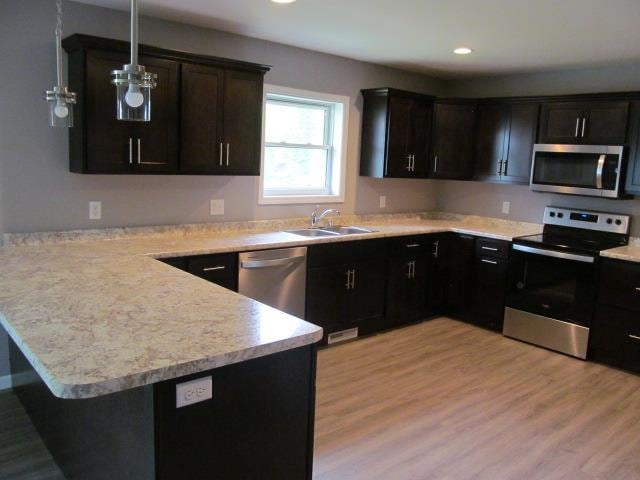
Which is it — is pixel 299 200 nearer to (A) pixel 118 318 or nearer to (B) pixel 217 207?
(B) pixel 217 207

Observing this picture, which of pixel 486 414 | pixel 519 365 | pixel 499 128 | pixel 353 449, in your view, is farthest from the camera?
pixel 499 128

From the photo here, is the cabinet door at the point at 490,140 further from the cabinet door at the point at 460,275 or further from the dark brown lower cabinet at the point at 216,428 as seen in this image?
the dark brown lower cabinet at the point at 216,428

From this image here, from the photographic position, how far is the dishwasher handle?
3.59 meters

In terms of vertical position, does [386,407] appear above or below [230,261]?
below

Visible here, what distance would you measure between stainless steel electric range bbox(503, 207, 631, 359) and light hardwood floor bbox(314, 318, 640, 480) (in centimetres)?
18

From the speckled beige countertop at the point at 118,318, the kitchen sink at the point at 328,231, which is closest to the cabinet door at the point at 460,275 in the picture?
the kitchen sink at the point at 328,231

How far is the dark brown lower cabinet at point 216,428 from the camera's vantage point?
5.11 ft

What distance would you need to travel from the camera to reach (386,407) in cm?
325

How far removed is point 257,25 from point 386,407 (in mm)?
2664

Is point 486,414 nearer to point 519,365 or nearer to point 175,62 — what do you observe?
point 519,365

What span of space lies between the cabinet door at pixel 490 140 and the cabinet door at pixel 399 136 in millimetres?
701

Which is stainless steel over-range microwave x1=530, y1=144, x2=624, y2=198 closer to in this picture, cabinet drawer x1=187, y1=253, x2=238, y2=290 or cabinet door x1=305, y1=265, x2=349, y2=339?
cabinet door x1=305, y1=265, x2=349, y2=339

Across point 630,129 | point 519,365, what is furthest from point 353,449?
point 630,129

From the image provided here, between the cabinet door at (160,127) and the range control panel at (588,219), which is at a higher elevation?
the cabinet door at (160,127)
